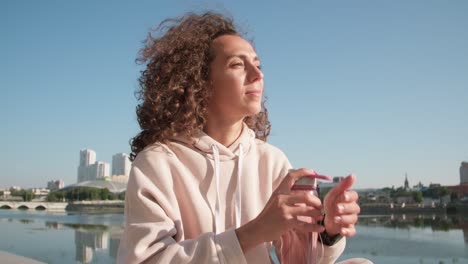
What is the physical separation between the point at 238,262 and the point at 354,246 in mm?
15308

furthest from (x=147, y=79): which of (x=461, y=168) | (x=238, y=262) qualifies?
(x=461, y=168)

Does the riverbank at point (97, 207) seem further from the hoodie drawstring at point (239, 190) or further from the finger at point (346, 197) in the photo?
the finger at point (346, 197)

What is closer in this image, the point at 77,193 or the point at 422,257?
the point at 422,257

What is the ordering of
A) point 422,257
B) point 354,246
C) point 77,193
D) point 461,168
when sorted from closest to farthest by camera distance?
point 422,257 → point 354,246 → point 77,193 → point 461,168

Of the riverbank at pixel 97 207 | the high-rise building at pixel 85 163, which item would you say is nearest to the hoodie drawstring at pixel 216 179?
the riverbank at pixel 97 207

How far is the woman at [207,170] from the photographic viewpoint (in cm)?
123

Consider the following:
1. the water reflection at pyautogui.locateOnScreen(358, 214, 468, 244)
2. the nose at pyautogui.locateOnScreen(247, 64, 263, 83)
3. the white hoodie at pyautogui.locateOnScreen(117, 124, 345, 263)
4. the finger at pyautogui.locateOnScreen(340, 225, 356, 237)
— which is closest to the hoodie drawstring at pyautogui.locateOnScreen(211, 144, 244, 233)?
the white hoodie at pyautogui.locateOnScreen(117, 124, 345, 263)

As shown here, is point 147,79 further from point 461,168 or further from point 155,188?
point 461,168

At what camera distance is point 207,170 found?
5.16 ft

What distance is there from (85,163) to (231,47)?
133197mm

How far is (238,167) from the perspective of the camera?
62.9 inches

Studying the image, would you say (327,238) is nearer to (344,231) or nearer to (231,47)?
(344,231)

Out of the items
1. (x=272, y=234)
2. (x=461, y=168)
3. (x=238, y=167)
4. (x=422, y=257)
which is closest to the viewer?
(x=272, y=234)

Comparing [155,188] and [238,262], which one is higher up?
[155,188]
